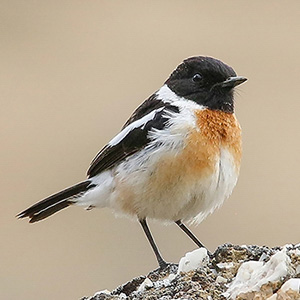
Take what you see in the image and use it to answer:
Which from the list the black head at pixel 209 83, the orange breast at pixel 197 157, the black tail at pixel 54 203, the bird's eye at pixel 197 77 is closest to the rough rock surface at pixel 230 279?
the orange breast at pixel 197 157

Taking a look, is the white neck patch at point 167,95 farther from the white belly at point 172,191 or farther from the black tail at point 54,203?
the black tail at point 54,203

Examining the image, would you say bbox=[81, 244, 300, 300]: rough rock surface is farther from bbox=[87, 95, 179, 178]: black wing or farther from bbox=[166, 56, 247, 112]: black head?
bbox=[166, 56, 247, 112]: black head

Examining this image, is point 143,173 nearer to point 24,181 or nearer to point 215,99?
point 215,99

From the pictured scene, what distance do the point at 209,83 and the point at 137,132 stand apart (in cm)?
60

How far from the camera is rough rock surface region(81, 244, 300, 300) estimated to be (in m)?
3.70

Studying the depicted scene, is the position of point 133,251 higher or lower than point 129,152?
lower

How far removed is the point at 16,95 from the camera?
44.2ft

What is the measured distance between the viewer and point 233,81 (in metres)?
6.10

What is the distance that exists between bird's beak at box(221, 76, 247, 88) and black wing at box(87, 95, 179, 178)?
0.36m

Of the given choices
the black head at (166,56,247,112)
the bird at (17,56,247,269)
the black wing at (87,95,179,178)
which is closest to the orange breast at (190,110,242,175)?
the bird at (17,56,247,269)

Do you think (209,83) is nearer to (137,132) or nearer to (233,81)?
(233,81)

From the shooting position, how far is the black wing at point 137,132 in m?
6.02

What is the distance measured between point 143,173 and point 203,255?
1.62 m

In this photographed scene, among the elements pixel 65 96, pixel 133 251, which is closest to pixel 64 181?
pixel 133 251
